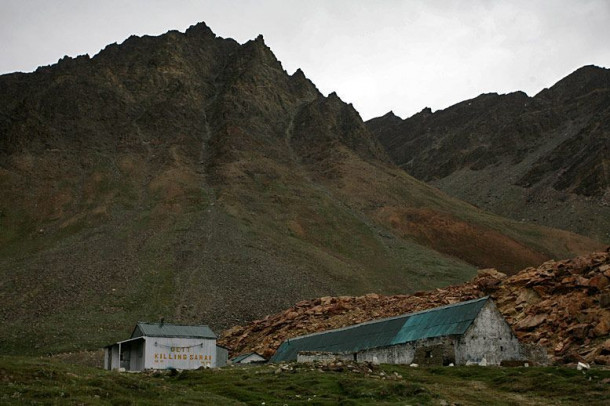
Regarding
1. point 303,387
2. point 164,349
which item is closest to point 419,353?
point 303,387

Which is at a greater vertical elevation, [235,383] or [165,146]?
[165,146]

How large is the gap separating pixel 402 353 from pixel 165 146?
12701 cm

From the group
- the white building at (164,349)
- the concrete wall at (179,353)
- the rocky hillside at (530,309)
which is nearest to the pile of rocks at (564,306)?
the rocky hillside at (530,309)

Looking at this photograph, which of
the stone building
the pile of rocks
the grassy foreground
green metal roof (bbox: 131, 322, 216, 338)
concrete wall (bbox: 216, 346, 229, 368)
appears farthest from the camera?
concrete wall (bbox: 216, 346, 229, 368)

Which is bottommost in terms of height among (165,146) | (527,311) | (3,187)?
(527,311)

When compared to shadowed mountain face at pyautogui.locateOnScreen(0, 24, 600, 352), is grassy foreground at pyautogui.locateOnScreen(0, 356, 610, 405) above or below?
below

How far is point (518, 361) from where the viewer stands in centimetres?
4406

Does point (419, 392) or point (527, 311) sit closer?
point (419, 392)

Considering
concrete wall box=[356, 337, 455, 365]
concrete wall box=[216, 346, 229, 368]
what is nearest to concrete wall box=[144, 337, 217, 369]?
concrete wall box=[216, 346, 229, 368]

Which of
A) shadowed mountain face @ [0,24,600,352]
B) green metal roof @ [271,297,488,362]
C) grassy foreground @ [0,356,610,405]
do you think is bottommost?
grassy foreground @ [0,356,610,405]

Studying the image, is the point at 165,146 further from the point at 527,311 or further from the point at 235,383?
the point at 235,383

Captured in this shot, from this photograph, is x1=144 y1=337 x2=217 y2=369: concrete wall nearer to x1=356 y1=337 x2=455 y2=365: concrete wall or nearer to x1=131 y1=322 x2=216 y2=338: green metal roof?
x1=131 y1=322 x2=216 y2=338: green metal roof

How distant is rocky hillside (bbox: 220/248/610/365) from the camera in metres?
48.8

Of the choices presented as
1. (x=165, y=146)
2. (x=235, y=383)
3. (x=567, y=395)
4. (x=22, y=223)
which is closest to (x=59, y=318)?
(x=22, y=223)
